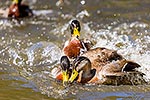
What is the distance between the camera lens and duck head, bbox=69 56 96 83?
7102mm

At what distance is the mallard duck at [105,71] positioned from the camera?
7.12 m

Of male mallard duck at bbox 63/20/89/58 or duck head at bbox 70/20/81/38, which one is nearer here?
male mallard duck at bbox 63/20/89/58

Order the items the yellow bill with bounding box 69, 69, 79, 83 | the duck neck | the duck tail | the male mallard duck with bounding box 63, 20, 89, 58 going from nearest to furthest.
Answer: the yellow bill with bounding box 69, 69, 79, 83
the duck neck
the duck tail
the male mallard duck with bounding box 63, 20, 89, 58

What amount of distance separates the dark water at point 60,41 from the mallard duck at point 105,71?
13 centimetres

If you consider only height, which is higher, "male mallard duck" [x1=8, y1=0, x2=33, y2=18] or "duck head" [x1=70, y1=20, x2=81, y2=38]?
"male mallard duck" [x1=8, y1=0, x2=33, y2=18]

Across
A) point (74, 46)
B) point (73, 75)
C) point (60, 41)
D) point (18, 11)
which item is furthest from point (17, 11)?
point (73, 75)

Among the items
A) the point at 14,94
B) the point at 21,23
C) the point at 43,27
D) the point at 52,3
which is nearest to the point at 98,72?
the point at 14,94

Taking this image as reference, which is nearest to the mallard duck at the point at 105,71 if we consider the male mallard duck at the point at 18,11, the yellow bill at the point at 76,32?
the yellow bill at the point at 76,32

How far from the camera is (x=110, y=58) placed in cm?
757

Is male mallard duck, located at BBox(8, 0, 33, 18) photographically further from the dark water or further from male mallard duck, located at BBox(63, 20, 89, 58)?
male mallard duck, located at BBox(63, 20, 89, 58)

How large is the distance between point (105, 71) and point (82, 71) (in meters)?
0.31

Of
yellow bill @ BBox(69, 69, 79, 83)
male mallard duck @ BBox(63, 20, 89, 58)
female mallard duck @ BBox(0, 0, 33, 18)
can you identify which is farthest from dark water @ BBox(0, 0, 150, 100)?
male mallard duck @ BBox(63, 20, 89, 58)

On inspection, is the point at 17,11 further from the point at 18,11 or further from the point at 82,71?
the point at 82,71

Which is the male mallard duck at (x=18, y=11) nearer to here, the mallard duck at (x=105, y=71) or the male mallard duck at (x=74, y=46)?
the male mallard duck at (x=74, y=46)
